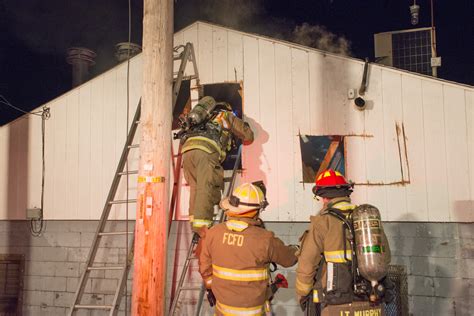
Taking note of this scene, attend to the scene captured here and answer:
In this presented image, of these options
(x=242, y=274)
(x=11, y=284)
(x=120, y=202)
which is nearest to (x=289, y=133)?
(x=120, y=202)

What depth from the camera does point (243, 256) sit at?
3.93m

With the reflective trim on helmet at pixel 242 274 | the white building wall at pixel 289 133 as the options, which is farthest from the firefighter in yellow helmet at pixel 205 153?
the reflective trim on helmet at pixel 242 274

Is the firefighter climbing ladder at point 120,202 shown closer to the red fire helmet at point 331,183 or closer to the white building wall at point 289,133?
the white building wall at point 289,133

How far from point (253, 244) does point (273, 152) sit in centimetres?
268

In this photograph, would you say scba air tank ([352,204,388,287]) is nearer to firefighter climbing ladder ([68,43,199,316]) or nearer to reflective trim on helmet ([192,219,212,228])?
reflective trim on helmet ([192,219,212,228])

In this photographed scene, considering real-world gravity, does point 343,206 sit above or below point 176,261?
above

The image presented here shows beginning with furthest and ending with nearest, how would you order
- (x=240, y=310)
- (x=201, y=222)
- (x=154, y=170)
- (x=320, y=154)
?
1. (x=320, y=154)
2. (x=201, y=222)
3. (x=154, y=170)
4. (x=240, y=310)

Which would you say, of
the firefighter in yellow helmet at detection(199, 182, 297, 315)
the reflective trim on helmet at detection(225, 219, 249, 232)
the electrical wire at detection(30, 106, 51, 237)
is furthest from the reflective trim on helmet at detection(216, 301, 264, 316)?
the electrical wire at detection(30, 106, 51, 237)

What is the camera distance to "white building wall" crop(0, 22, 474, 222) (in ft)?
18.7

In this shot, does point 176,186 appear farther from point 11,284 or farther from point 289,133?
point 11,284

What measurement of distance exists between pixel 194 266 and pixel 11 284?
11.0 feet

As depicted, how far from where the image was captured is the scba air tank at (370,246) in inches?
145

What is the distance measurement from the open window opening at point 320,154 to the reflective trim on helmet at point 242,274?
2514 mm

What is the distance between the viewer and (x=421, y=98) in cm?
583
